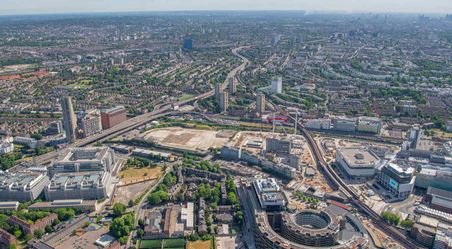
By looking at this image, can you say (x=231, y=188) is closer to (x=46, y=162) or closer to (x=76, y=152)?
(x=76, y=152)

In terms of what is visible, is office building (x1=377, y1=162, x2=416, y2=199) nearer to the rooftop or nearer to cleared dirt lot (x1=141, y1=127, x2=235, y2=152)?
cleared dirt lot (x1=141, y1=127, x2=235, y2=152)

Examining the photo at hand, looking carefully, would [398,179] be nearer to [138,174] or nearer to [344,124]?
[344,124]

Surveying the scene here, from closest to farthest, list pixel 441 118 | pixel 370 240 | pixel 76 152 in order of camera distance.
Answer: pixel 370 240 < pixel 76 152 < pixel 441 118

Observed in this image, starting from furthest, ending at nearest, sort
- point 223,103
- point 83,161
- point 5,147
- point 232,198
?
1. point 223,103
2. point 5,147
3. point 83,161
4. point 232,198

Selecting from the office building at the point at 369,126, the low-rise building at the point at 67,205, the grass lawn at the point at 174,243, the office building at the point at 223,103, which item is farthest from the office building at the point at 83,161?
the office building at the point at 369,126

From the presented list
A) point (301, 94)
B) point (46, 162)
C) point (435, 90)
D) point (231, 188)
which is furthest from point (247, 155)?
point (435, 90)

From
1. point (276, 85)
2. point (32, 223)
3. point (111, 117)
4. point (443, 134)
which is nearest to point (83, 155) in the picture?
point (32, 223)
